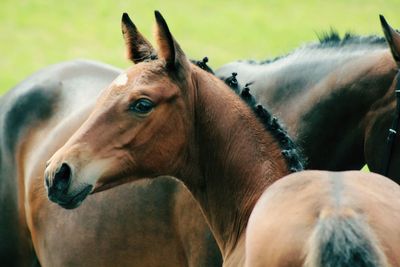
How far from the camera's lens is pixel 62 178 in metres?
5.32

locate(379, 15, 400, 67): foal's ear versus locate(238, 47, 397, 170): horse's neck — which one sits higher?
locate(379, 15, 400, 67): foal's ear

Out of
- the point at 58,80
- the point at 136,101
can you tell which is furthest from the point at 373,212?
the point at 58,80

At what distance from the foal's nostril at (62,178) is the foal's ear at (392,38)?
2073 millimetres

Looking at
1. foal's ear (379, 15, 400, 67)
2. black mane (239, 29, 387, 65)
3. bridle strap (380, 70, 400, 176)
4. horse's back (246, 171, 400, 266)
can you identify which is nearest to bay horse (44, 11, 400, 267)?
bridle strap (380, 70, 400, 176)

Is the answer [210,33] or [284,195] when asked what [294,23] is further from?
[284,195]

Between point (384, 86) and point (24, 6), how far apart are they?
76.3ft

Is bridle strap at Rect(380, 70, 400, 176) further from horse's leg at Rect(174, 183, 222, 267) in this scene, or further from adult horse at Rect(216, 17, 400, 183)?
horse's leg at Rect(174, 183, 222, 267)

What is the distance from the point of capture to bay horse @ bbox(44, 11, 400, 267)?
5418 millimetres

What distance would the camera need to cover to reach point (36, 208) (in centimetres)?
773

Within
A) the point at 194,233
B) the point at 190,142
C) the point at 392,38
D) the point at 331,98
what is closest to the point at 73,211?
the point at 194,233

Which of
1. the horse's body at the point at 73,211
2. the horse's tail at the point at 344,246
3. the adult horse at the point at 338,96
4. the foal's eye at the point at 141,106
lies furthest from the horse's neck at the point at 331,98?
the horse's tail at the point at 344,246

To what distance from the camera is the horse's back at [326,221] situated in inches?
159

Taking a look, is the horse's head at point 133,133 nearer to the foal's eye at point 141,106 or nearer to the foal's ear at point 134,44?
the foal's eye at point 141,106

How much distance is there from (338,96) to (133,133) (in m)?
1.58
